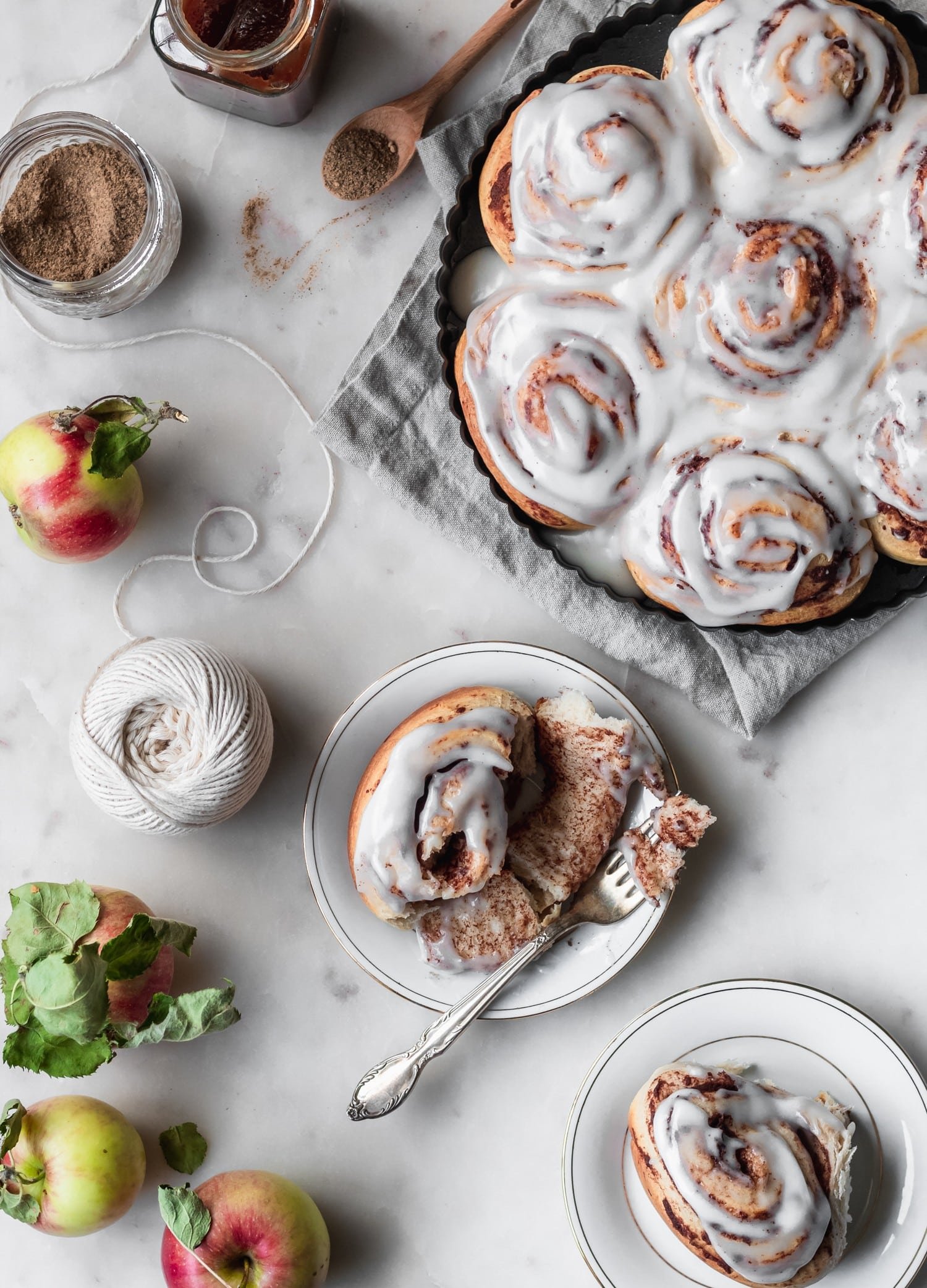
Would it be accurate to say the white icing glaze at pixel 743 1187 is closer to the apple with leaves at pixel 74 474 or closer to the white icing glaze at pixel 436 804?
the white icing glaze at pixel 436 804

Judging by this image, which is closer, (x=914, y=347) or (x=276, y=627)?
(x=914, y=347)

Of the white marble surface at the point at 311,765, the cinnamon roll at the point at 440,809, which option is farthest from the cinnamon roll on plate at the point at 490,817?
the white marble surface at the point at 311,765

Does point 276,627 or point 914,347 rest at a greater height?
point 914,347

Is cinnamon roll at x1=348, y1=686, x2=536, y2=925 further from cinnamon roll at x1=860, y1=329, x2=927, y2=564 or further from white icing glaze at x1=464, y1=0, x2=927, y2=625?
cinnamon roll at x1=860, y1=329, x2=927, y2=564

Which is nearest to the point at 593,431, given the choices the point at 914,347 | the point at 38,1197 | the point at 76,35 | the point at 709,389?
the point at 709,389

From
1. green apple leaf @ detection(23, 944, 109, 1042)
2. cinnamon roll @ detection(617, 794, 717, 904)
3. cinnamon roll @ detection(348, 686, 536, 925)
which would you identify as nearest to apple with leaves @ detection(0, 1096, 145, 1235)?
green apple leaf @ detection(23, 944, 109, 1042)

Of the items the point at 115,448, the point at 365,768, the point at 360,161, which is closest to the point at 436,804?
the point at 365,768

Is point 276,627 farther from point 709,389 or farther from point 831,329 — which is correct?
point 831,329
